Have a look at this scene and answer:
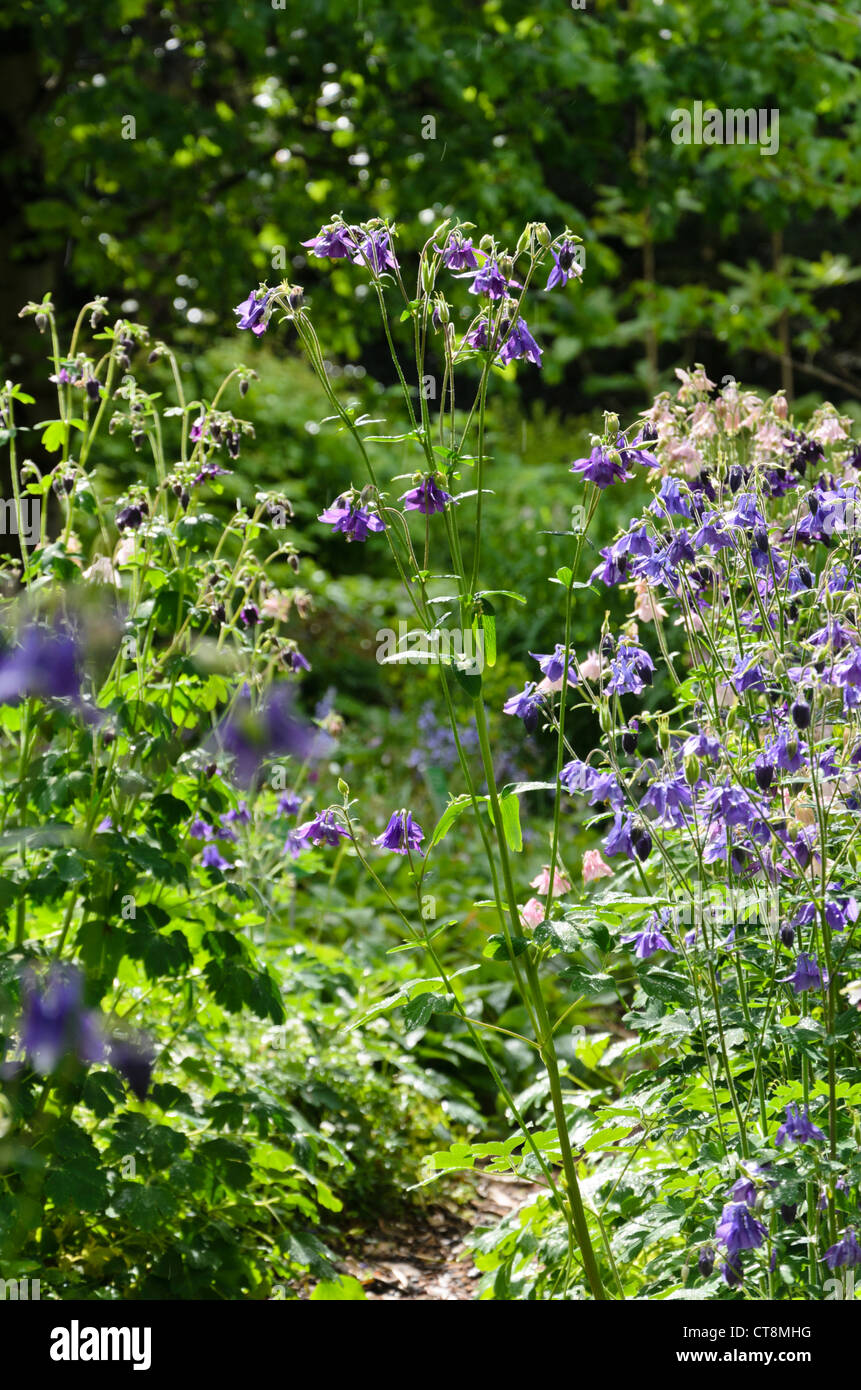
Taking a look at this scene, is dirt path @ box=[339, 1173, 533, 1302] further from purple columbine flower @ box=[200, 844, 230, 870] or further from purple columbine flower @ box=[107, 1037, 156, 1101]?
purple columbine flower @ box=[200, 844, 230, 870]

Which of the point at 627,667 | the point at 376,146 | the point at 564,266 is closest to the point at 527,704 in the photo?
the point at 627,667

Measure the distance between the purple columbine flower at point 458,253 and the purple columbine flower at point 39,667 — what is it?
102 centimetres

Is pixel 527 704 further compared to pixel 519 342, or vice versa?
pixel 527 704

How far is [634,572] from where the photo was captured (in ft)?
7.47

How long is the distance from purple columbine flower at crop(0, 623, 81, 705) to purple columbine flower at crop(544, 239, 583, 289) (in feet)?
3.71

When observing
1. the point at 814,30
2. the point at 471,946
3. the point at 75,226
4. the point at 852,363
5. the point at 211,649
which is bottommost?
the point at 471,946

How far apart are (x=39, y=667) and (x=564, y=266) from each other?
1201mm

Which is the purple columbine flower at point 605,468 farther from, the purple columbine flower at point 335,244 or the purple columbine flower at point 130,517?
the purple columbine flower at point 130,517

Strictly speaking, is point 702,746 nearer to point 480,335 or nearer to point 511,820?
point 511,820

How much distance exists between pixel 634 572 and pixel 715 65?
4913 mm

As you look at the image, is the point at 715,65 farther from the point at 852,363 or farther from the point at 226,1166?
the point at 852,363

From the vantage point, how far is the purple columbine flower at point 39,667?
244 centimetres

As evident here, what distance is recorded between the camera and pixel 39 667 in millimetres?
2457
